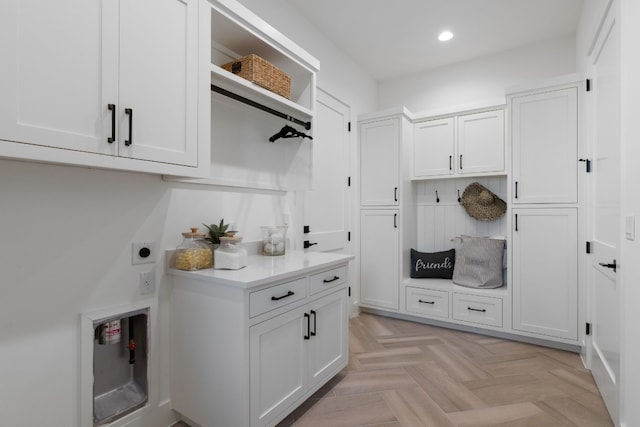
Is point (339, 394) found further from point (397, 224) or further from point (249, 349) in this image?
point (397, 224)

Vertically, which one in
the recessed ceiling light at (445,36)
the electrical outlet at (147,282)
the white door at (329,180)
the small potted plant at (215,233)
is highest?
the recessed ceiling light at (445,36)

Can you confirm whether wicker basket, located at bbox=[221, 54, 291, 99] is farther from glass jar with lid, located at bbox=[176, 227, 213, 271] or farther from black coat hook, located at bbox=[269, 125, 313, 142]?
glass jar with lid, located at bbox=[176, 227, 213, 271]

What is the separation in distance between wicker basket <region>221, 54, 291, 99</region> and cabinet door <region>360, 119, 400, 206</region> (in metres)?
1.69

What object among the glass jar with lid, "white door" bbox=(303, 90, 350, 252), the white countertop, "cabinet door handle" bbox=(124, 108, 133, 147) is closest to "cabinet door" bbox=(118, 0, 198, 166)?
"cabinet door handle" bbox=(124, 108, 133, 147)

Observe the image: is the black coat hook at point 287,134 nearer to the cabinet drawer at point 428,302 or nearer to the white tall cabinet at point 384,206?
the white tall cabinet at point 384,206

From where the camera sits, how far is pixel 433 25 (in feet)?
9.70

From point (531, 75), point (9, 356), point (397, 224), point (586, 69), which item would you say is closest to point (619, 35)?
point (586, 69)

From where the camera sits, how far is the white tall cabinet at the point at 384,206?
342 centimetres

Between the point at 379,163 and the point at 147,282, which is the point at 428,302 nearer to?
the point at 379,163

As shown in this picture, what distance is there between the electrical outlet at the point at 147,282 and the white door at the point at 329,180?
4.38 feet

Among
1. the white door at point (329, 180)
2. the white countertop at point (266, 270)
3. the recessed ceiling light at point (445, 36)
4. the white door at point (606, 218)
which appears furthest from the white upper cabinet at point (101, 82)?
the recessed ceiling light at point (445, 36)

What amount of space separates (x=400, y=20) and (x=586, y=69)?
1.50 meters

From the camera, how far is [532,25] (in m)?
2.97

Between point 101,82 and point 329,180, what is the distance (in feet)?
7.16
